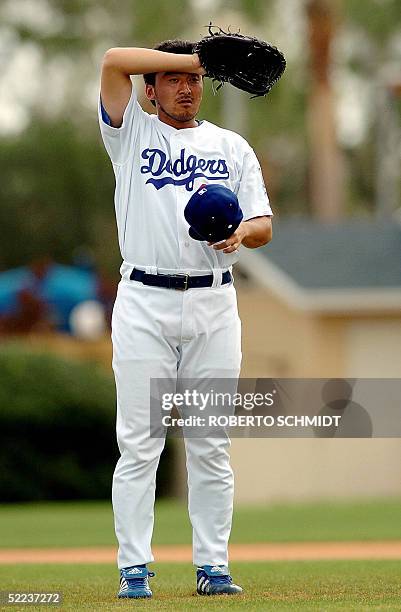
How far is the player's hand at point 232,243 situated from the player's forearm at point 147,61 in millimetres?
766

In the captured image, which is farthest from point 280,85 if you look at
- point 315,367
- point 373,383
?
point 373,383

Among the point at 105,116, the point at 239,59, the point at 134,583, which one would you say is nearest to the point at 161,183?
the point at 105,116

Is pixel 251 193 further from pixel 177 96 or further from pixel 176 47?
pixel 176 47

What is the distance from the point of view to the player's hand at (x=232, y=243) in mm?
6762

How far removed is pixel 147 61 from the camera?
22.1 ft

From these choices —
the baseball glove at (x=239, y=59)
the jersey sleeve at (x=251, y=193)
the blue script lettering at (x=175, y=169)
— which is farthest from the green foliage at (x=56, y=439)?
the baseball glove at (x=239, y=59)

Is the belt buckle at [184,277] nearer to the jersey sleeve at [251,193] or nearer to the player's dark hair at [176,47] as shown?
the jersey sleeve at [251,193]

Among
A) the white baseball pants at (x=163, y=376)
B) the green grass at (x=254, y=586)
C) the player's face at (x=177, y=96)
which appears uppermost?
the player's face at (x=177, y=96)

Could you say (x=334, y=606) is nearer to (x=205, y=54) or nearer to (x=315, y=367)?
(x=205, y=54)

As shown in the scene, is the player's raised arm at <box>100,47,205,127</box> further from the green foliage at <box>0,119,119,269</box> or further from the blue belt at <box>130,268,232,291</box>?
the green foliage at <box>0,119,119,269</box>

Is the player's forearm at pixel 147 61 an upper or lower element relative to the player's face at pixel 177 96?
upper

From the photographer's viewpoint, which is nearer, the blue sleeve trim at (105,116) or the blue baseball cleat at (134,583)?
the blue baseball cleat at (134,583)

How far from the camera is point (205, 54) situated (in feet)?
22.2

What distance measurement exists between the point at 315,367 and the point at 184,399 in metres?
19.1
